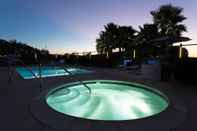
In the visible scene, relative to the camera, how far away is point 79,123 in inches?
110

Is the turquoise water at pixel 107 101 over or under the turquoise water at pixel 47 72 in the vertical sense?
under

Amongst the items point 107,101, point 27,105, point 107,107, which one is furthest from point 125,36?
point 27,105

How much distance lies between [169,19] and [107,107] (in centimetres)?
1706

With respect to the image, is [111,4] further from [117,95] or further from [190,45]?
[117,95]

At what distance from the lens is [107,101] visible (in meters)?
5.56

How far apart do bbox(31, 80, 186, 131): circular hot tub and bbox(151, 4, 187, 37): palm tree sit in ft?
47.8

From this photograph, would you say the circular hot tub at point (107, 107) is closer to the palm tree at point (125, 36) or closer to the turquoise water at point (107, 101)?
the turquoise water at point (107, 101)

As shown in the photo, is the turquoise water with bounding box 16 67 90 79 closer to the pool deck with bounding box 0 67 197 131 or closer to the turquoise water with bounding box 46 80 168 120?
the turquoise water with bounding box 46 80 168 120

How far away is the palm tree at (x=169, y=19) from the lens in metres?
18.1

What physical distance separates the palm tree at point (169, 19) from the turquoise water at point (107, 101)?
1443 centimetres

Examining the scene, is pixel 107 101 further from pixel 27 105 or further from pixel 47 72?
pixel 47 72

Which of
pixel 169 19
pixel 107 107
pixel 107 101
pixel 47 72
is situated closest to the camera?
pixel 107 107

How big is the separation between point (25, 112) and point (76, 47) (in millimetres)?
15517

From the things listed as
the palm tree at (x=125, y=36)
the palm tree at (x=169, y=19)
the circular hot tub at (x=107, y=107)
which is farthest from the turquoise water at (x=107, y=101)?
the palm tree at (x=125, y=36)
